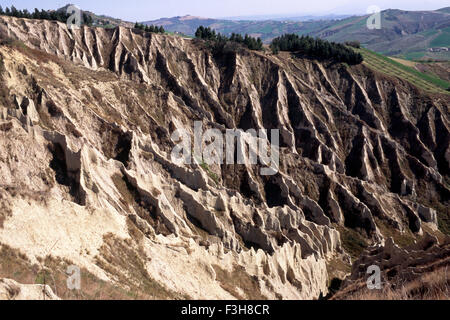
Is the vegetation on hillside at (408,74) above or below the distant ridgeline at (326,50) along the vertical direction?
below

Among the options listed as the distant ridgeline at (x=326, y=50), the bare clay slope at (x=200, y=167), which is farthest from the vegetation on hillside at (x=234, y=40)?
the bare clay slope at (x=200, y=167)

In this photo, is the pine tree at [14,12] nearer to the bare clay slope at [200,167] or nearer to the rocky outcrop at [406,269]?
the bare clay slope at [200,167]

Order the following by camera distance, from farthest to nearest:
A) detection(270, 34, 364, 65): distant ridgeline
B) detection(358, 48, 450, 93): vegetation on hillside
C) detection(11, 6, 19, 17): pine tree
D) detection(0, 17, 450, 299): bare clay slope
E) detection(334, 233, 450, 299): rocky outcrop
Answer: detection(358, 48, 450, 93): vegetation on hillside, detection(270, 34, 364, 65): distant ridgeline, detection(11, 6, 19, 17): pine tree, detection(0, 17, 450, 299): bare clay slope, detection(334, 233, 450, 299): rocky outcrop

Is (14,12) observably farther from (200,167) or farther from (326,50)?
(326,50)

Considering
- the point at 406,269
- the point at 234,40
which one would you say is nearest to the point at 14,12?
the point at 234,40

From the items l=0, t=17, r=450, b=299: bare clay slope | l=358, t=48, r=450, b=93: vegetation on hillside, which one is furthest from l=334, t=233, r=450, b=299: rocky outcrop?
l=358, t=48, r=450, b=93: vegetation on hillside

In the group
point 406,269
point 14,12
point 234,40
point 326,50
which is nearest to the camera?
point 406,269

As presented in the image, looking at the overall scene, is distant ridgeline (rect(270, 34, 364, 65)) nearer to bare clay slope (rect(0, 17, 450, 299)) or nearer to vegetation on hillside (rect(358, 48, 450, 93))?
bare clay slope (rect(0, 17, 450, 299))
